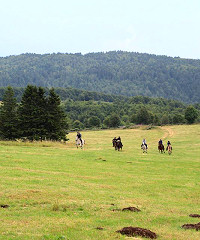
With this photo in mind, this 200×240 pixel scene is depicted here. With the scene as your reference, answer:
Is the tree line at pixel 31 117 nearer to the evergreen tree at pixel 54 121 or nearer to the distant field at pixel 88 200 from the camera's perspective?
the evergreen tree at pixel 54 121

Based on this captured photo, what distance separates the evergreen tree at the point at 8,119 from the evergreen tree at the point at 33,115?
1.09m

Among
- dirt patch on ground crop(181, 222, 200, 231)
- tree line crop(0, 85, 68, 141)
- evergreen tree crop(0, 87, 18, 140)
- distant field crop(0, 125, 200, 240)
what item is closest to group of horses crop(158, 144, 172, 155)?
tree line crop(0, 85, 68, 141)

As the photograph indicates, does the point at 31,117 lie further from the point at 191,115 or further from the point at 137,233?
the point at 191,115

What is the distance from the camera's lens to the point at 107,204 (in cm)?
1554

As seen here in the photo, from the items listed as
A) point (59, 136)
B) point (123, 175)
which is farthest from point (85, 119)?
point (123, 175)

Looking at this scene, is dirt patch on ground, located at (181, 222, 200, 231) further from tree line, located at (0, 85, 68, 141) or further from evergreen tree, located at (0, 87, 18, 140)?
evergreen tree, located at (0, 87, 18, 140)

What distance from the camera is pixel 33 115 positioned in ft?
187

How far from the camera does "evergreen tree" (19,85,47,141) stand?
185 feet

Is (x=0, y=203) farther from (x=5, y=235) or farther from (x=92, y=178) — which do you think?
(x=92, y=178)

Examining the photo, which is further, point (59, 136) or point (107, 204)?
point (59, 136)

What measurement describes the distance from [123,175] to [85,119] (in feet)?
506

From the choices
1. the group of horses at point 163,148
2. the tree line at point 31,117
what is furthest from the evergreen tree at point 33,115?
the group of horses at point 163,148

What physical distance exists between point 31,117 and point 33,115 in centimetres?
57

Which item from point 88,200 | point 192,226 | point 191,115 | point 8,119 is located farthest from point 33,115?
point 191,115
